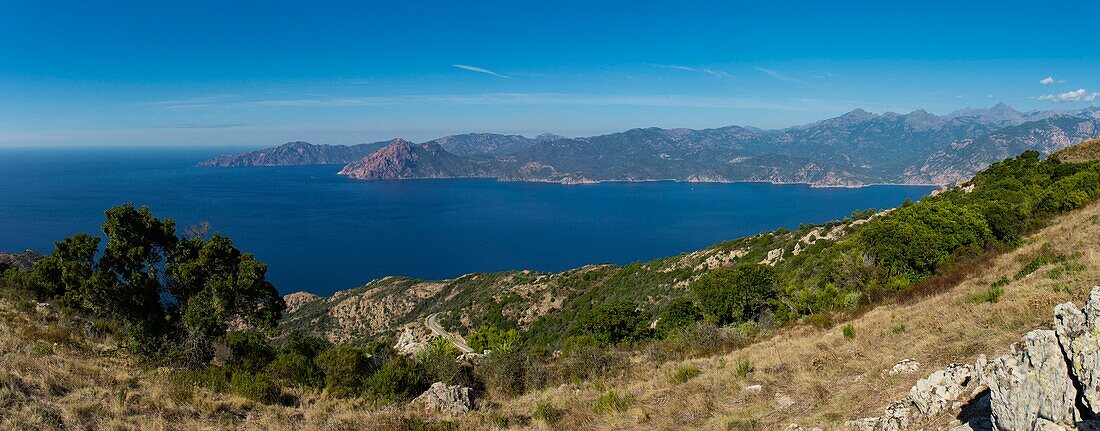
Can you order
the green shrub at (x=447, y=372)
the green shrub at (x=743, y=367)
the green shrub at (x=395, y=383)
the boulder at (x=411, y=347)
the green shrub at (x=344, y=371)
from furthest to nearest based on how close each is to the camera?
the boulder at (x=411, y=347)
the green shrub at (x=447, y=372)
the green shrub at (x=344, y=371)
the green shrub at (x=395, y=383)
the green shrub at (x=743, y=367)

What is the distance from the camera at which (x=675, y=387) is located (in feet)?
39.7

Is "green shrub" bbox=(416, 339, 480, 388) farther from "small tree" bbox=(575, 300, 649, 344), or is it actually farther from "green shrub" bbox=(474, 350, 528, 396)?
"small tree" bbox=(575, 300, 649, 344)

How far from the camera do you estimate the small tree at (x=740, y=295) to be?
29.8 metres

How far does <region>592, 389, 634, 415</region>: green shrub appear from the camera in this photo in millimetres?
11106

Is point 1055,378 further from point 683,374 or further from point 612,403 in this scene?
point 683,374

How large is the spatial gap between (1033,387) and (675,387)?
7.74 m

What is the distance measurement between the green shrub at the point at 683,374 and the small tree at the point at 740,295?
17.0m

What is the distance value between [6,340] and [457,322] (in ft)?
167

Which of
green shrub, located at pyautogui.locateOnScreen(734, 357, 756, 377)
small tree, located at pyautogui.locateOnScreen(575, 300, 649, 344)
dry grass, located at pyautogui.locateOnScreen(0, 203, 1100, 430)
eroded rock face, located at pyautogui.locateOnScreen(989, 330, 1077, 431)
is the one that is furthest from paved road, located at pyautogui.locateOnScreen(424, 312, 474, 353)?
eroded rock face, located at pyautogui.locateOnScreen(989, 330, 1077, 431)

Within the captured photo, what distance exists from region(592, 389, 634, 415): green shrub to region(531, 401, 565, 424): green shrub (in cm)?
81

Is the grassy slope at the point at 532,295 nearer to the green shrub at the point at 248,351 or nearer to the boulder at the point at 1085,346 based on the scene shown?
the green shrub at the point at 248,351

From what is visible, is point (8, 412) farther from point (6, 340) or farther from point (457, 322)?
point (457, 322)

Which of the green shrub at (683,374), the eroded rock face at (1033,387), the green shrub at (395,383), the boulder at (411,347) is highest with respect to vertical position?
the eroded rock face at (1033,387)

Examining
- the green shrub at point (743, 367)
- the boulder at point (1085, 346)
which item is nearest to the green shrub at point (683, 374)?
the green shrub at point (743, 367)
